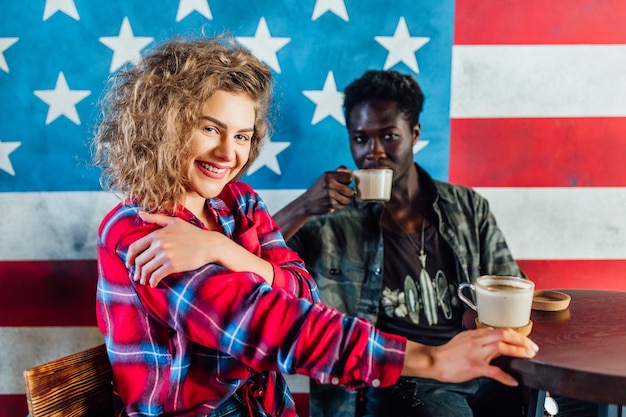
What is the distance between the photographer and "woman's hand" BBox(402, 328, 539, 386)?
789mm

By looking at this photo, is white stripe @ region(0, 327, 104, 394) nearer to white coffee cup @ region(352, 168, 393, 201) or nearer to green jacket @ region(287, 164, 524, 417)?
green jacket @ region(287, 164, 524, 417)

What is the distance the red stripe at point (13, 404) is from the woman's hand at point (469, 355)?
162cm

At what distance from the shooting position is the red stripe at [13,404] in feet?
6.00

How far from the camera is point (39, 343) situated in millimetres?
1787

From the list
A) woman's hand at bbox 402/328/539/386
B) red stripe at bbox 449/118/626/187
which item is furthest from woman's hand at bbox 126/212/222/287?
red stripe at bbox 449/118/626/187

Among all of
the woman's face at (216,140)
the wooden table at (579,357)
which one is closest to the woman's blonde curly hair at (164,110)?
the woman's face at (216,140)

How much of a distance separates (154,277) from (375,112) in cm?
99

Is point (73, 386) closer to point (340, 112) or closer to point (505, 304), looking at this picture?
point (505, 304)

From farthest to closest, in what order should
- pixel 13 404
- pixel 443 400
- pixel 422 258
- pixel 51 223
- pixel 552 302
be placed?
pixel 13 404 < pixel 51 223 < pixel 422 258 < pixel 443 400 < pixel 552 302

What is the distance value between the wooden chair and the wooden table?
0.82 metres

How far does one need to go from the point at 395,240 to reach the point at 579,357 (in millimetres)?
814

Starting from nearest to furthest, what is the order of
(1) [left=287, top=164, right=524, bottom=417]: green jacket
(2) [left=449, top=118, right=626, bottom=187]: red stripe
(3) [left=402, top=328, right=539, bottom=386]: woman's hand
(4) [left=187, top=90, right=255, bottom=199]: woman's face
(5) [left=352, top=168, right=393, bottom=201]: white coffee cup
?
(3) [left=402, top=328, right=539, bottom=386]: woman's hand < (4) [left=187, top=90, right=255, bottom=199]: woman's face < (5) [left=352, top=168, right=393, bottom=201]: white coffee cup < (1) [left=287, top=164, right=524, bottom=417]: green jacket < (2) [left=449, top=118, right=626, bottom=187]: red stripe

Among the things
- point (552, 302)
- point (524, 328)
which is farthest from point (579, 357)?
point (552, 302)

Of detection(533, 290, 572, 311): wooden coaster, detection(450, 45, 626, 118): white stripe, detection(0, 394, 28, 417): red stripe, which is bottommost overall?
detection(0, 394, 28, 417): red stripe
